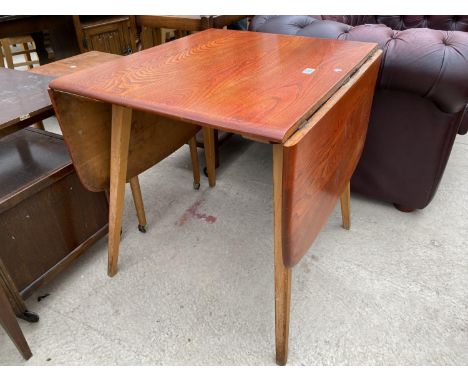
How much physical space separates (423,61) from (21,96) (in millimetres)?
1195

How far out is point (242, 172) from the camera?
1.88 m

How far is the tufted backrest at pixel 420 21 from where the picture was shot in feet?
6.63

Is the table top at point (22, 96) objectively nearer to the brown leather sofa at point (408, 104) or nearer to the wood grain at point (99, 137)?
the wood grain at point (99, 137)

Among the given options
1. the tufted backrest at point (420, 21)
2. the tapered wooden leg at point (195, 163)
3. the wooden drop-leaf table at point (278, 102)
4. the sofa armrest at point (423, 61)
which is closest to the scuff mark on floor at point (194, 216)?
the tapered wooden leg at point (195, 163)

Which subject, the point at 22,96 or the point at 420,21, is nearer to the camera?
the point at 22,96

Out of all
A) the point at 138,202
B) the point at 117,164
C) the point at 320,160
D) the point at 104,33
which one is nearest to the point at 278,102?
the point at 320,160

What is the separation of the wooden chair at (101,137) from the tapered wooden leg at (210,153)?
0.26 meters

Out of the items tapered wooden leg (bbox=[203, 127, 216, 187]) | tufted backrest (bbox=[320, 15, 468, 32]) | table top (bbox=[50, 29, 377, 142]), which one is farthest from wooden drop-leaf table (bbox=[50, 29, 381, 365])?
tufted backrest (bbox=[320, 15, 468, 32])

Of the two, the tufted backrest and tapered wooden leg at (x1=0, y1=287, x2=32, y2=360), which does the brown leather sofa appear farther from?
tapered wooden leg at (x1=0, y1=287, x2=32, y2=360)

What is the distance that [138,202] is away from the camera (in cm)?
141

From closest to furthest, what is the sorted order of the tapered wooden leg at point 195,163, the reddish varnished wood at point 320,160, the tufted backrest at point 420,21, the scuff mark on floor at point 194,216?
the reddish varnished wood at point 320,160 < the scuff mark on floor at point 194,216 < the tapered wooden leg at point 195,163 < the tufted backrest at point 420,21

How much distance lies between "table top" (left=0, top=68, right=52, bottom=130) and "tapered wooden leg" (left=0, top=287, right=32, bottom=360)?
1.46 feet

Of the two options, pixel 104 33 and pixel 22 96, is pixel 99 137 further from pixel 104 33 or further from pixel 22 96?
pixel 104 33

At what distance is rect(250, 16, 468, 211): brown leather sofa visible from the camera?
108 cm
